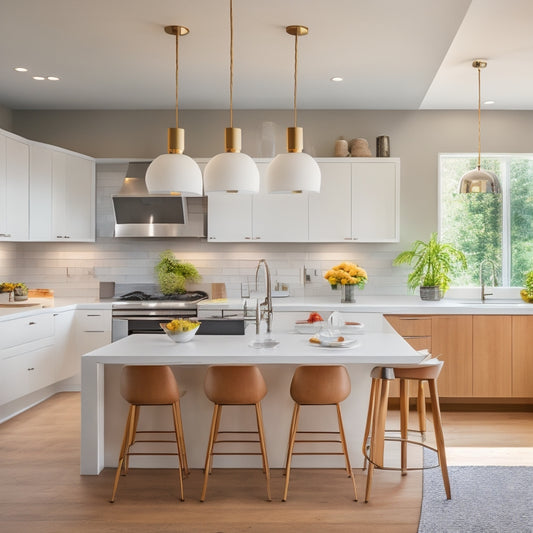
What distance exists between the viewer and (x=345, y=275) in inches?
212

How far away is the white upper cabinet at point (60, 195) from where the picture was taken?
5.34 meters

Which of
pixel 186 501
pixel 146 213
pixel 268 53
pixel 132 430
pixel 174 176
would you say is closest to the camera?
pixel 186 501

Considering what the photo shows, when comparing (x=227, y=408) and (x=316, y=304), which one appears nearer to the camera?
(x=227, y=408)

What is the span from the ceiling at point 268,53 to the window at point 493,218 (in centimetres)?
61

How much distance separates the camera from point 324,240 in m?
5.67

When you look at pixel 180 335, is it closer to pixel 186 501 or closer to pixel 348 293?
pixel 186 501

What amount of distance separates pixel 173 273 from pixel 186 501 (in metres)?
3.00

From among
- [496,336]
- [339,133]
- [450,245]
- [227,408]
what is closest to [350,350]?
[227,408]

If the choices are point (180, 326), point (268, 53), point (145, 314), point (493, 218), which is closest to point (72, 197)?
point (145, 314)

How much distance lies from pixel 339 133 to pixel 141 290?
8.69 ft

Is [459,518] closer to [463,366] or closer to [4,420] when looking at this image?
[463,366]

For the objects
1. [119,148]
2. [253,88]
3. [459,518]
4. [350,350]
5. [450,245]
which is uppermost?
[253,88]

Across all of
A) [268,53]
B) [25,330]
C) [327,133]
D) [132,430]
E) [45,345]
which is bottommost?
[132,430]

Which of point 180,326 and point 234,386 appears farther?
point 180,326
